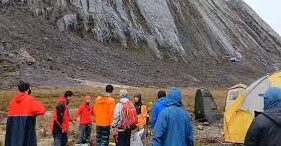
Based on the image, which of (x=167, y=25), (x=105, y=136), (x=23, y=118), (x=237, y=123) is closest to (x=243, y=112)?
(x=237, y=123)

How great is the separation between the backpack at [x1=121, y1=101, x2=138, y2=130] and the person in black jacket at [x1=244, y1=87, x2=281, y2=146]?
22.1 ft

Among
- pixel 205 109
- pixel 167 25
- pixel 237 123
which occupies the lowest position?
pixel 237 123

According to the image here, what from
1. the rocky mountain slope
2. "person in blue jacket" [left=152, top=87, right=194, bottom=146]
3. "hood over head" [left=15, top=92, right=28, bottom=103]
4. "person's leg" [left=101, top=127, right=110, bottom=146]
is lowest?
"person's leg" [left=101, top=127, right=110, bottom=146]

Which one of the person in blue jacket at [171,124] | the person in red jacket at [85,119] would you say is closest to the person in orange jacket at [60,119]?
the person in red jacket at [85,119]

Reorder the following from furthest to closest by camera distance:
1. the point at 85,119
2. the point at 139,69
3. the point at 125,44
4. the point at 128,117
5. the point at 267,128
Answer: the point at 125,44
the point at 139,69
the point at 85,119
the point at 128,117
the point at 267,128

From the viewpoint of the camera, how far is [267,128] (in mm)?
5500

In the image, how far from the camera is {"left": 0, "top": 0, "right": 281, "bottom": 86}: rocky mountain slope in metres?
52.6

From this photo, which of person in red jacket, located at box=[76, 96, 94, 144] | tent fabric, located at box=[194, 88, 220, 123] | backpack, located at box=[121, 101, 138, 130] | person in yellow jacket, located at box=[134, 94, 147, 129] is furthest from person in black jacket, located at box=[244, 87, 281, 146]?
tent fabric, located at box=[194, 88, 220, 123]

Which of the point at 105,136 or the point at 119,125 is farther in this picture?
the point at 105,136

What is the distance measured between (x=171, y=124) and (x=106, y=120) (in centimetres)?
587

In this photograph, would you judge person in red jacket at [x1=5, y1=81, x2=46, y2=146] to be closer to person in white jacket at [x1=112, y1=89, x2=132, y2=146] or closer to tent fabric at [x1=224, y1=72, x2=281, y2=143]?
person in white jacket at [x1=112, y1=89, x2=132, y2=146]

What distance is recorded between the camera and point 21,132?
1015 centimetres

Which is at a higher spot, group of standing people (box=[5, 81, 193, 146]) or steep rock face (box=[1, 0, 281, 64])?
steep rock face (box=[1, 0, 281, 64])

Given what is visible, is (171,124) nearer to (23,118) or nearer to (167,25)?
(23,118)
